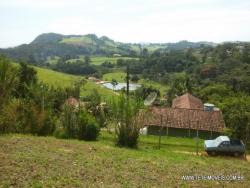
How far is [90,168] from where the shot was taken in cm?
1283

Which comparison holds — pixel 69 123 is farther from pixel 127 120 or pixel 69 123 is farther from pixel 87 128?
pixel 127 120

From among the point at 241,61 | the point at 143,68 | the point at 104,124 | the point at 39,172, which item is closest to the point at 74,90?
the point at 104,124

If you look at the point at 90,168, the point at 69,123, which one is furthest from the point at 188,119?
the point at 90,168

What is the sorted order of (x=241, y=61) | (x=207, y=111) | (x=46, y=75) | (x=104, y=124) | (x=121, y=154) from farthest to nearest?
(x=241, y=61)
(x=46, y=75)
(x=207, y=111)
(x=104, y=124)
(x=121, y=154)

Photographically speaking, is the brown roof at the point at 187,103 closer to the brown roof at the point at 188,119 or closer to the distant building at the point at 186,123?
the brown roof at the point at 188,119

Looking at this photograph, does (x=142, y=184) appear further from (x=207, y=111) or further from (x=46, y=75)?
(x=46, y=75)

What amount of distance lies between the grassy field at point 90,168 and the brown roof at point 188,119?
79.9 feet

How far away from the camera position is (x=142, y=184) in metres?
11.6

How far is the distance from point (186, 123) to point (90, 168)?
2984 cm

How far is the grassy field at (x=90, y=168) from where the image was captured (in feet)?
35.7

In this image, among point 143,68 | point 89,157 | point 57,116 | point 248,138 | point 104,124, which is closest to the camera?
point 89,157

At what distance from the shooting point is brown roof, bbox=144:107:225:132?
135 ft

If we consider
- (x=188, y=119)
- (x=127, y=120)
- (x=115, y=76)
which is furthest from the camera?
(x=115, y=76)

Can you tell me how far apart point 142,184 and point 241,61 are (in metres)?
95.5
